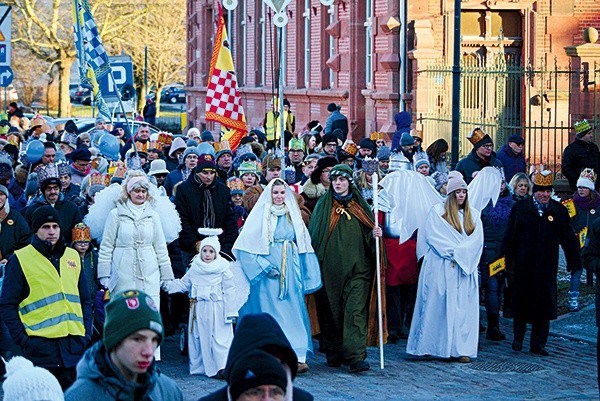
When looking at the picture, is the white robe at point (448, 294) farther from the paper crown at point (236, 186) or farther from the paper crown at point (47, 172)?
the paper crown at point (47, 172)

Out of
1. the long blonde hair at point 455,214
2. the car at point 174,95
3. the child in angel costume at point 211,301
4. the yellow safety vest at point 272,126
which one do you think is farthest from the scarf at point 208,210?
the car at point 174,95

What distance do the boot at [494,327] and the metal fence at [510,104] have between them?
819cm

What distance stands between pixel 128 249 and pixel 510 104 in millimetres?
13009

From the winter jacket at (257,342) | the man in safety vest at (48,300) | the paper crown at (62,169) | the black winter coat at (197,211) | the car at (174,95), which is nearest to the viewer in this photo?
the winter jacket at (257,342)

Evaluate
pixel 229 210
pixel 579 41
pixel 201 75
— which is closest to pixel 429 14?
pixel 579 41

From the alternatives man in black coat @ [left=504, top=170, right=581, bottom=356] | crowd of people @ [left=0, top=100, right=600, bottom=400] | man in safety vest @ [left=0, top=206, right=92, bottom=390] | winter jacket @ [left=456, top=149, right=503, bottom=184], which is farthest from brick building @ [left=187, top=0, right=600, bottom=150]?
man in safety vest @ [left=0, top=206, right=92, bottom=390]

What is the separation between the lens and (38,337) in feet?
31.8

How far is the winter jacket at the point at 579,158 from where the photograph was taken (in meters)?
20.6

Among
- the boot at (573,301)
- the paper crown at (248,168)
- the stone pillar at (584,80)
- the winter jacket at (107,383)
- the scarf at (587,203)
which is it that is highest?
the stone pillar at (584,80)

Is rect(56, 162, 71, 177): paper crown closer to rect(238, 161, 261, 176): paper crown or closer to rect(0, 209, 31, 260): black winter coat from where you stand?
rect(238, 161, 261, 176): paper crown

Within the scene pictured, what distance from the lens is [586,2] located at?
94.1 feet

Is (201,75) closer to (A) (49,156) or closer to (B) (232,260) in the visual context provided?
(A) (49,156)

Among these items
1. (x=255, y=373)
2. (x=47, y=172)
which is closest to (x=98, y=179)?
(x=47, y=172)

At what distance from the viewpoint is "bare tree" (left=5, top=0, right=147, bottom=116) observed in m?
59.2
